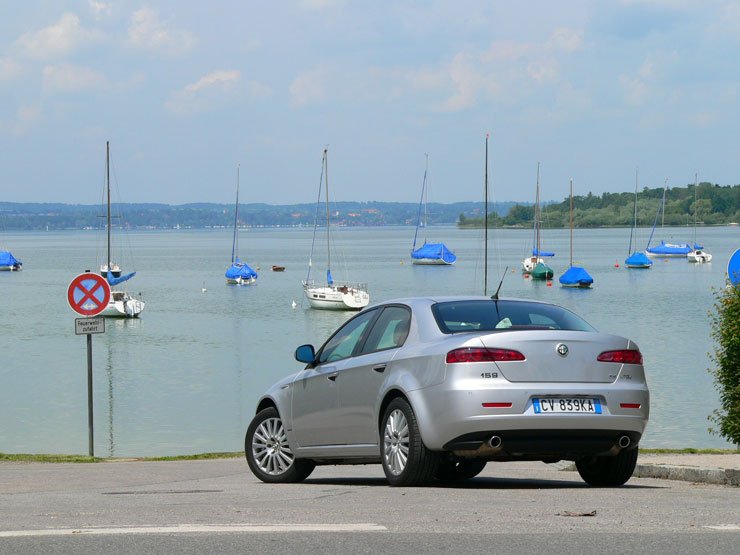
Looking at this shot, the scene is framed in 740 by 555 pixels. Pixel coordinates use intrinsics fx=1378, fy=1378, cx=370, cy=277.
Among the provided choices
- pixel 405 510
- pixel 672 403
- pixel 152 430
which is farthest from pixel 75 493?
pixel 672 403

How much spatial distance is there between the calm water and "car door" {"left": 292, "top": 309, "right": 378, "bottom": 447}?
17.2 m

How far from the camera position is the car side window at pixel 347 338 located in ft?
37.6

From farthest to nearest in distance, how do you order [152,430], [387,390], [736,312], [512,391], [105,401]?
1. [105,401]
2. [152,430]
3. [736,312]
4. [387,390]
5. [512,391]

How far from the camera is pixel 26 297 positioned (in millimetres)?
100812

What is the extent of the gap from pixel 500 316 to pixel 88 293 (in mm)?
10256

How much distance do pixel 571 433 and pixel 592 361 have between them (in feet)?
1.83

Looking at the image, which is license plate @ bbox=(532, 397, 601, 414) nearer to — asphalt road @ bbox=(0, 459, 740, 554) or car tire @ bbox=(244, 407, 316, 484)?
asphalt road @ bbox=(0, 459, 740, 554)

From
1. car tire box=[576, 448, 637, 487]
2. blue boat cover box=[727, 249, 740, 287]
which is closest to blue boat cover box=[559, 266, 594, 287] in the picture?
blue boat cover box=[727, 249, 740, 287]

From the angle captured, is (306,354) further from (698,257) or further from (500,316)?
(698,257)

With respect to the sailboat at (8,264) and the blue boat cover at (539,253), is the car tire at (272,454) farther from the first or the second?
the sailboat at (8,264)

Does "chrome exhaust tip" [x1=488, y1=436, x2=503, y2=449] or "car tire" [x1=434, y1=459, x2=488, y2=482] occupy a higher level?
"chrome exhaust tip" [x1=488, y1=436, x2=503, y2=449]

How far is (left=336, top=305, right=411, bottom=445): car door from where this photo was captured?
10.7 meters

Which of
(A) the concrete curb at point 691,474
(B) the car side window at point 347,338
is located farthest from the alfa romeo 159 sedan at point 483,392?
(A) the concrete curb at point 691,474

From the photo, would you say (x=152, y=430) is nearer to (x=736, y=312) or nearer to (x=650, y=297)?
(x=736, y=312)
